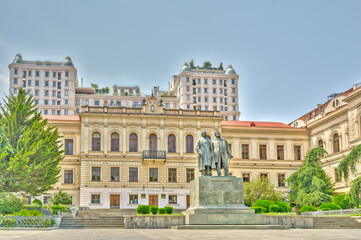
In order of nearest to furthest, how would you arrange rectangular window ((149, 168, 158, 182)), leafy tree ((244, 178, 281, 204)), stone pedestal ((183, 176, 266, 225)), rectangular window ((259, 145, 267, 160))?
stone pedestal ((183, 176, 266, 225))
leafy tree ((244, 178, 281, 204))
rectangular window ((149, 168, 158, 182))
rectangular window ((259, 145, 267, 160))

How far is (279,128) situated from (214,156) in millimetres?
32075

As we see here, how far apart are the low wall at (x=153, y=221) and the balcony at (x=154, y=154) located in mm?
25127

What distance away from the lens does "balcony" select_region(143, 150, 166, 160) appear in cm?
4741

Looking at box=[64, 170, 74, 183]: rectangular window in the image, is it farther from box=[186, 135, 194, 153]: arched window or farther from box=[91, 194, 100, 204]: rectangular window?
box=[186, 135, 194, 153]: arched window

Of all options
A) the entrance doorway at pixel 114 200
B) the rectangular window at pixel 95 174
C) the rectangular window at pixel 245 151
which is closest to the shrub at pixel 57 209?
the entrance doorway at pixel 114 200

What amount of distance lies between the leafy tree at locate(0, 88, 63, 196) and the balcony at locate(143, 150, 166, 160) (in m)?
13.8

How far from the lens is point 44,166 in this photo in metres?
31.7

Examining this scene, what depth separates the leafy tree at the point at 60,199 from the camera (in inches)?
1721

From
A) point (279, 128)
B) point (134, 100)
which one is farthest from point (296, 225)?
point (134, 100)

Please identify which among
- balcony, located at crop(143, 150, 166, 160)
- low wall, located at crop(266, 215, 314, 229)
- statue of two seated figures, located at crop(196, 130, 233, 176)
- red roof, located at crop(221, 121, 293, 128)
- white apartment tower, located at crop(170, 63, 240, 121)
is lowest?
low wall, located at crop(266, 215, 314, 229)

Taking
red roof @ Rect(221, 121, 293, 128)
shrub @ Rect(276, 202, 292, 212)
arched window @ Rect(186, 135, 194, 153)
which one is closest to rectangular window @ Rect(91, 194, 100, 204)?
arched window @ Rect(186, 135, 194, 153)

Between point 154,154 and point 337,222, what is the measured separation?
2508cm

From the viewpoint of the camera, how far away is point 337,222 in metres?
25.5

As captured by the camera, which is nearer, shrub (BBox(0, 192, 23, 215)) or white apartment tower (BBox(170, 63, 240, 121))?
shrub (BBox(0, 192, 23, 215))
